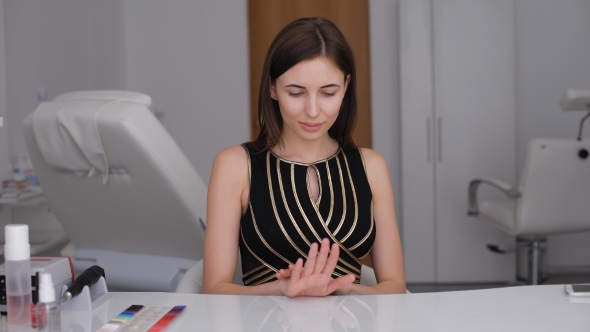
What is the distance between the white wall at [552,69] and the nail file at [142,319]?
13.5ft

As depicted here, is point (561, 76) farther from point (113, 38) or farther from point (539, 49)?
point (113, 38)

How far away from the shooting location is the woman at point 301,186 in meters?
1.71

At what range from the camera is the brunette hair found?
1717mm

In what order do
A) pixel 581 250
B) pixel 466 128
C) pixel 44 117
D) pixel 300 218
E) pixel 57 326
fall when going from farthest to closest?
pixel 581 250, pixel 466 128, pixel 44 117, pixel 300 218, pixel 57 326

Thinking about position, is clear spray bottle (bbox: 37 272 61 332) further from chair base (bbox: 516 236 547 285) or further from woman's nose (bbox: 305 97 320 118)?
chair base (bbox: 516 236 547 285)

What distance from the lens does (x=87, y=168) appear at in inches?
88.5

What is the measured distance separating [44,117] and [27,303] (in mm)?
1160

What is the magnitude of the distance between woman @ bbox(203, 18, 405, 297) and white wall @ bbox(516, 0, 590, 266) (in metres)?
3.33

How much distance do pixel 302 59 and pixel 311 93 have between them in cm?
10

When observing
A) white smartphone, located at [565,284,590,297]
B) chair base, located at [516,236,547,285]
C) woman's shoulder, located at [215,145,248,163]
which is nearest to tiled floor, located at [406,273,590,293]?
chair base, located at [516,236,547,285]

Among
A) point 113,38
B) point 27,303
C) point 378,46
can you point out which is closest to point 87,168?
point 27,303

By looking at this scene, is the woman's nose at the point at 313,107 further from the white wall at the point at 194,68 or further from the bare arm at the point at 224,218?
the white wall at the point at 194,68

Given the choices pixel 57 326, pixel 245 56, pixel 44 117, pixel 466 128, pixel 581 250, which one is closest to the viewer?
pixel 57 326

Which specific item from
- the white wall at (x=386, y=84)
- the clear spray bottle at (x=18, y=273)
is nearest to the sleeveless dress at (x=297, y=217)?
the clear spray bottle at (x=18, y=273)
